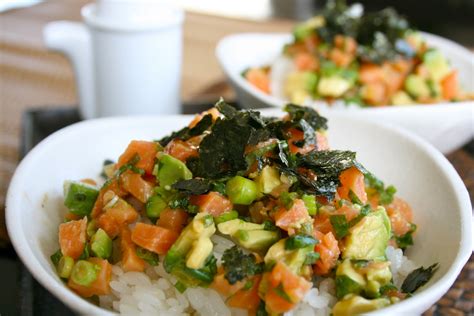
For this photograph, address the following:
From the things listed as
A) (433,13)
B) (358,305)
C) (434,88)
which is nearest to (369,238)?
(358,305)

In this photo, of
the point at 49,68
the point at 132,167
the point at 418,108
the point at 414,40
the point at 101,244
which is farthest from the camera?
the point at 49,68

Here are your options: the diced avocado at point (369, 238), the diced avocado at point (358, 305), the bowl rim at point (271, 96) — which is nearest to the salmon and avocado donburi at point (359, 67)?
the bowl rim at point (271, 96)

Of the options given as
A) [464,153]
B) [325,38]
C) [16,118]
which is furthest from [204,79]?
[464,153]

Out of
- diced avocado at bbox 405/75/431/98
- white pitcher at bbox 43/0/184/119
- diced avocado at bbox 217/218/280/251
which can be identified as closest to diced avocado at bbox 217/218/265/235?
diced avocado at bbox 217/218/280/251

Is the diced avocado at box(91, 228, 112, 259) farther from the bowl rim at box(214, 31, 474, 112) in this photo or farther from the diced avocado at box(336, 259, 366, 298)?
the bowl rim at box(214, 31, 474, 112)

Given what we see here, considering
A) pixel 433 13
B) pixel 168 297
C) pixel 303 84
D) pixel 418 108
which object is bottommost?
pixel 433 13

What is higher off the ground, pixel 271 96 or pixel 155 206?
pixel 155 206

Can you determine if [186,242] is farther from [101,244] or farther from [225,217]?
[101,244]

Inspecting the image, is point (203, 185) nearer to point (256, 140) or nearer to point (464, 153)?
point (256, 140)

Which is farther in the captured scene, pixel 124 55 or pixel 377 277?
pixel 124 55
